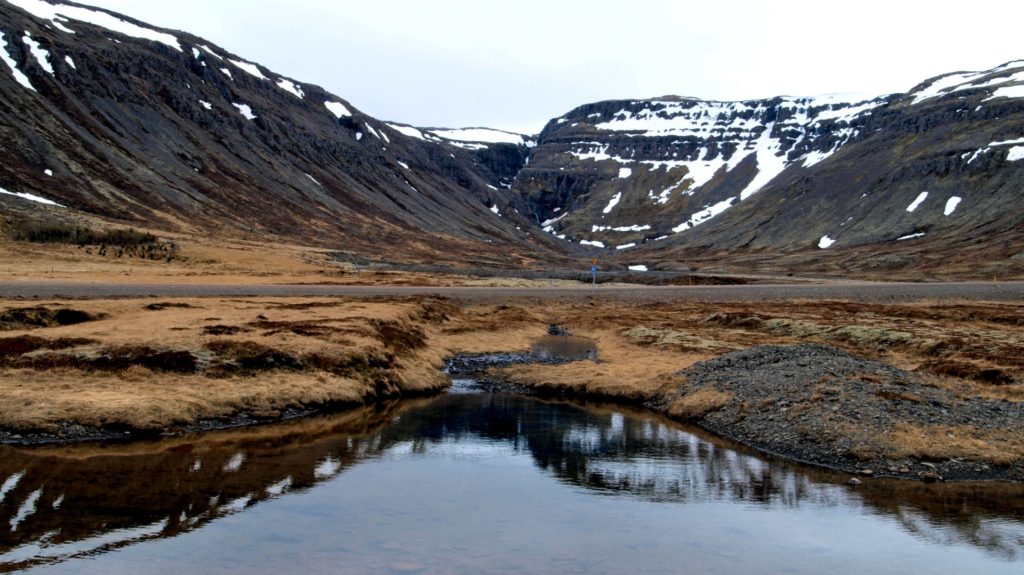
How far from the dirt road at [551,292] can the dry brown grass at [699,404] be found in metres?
45.1

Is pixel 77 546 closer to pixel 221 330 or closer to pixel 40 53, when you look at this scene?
pixel 221 330

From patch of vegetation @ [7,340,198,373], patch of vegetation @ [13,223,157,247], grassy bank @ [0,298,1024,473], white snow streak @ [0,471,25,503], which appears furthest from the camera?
patch of vegetation @ [13,223,157,247]

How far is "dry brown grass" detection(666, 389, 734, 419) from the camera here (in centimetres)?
3439

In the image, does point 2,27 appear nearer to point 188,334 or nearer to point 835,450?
point 188,334

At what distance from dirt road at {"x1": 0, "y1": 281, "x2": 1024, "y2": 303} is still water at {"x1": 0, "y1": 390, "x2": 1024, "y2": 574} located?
4043cm

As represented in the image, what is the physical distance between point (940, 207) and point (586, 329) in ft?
547

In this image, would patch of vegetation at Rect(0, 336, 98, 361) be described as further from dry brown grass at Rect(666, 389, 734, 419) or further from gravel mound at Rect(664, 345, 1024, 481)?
gravel mound at Rect(664, 345, 1024, 481)

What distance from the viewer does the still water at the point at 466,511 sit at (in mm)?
17328

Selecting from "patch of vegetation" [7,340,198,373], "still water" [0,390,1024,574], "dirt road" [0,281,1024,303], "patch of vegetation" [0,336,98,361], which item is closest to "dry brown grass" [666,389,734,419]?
"still water" [0,390,1024,574]

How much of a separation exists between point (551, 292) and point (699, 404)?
202ft

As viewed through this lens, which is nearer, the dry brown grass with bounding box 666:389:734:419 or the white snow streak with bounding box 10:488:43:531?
the white snow streak with bounding box 10:488:43:531

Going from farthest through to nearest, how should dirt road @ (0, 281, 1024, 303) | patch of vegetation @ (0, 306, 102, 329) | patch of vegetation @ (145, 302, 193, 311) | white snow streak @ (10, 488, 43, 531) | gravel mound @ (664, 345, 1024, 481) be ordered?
dirt road @ (0, 281, 1024, 303) < patch of vegetation @ (145, 302, 193, 311) < patch of vegetation @ (0, 306, 102, 329) < gravel mound @ (664, 345, 1024, 481) < white snow streak @ (10, 488, 43, 531)

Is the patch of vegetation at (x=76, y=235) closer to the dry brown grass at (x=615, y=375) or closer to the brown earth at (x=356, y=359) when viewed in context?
the brown earth at (x=356, y=359)

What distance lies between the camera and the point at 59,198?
12712 centimetres
